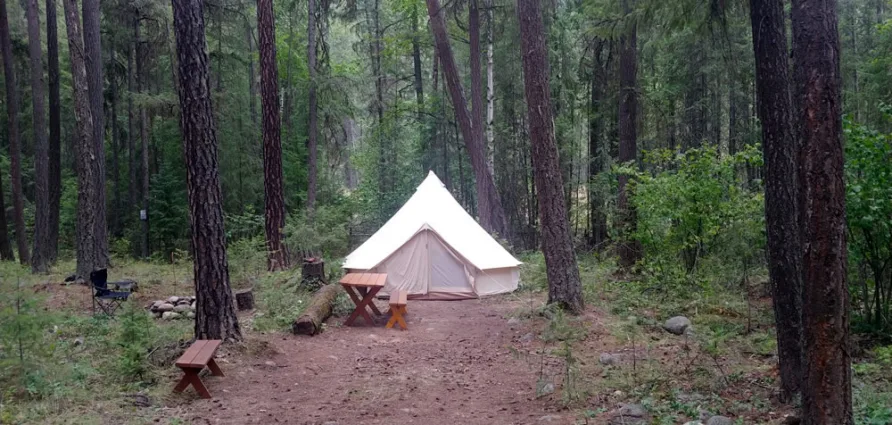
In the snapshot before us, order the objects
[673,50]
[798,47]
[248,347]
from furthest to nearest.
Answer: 1. [673,50]
2. [248,347]
3. [798,47]

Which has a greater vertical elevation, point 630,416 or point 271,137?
point 271,137

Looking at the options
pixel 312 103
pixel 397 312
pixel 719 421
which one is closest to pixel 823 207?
pixel 719 421

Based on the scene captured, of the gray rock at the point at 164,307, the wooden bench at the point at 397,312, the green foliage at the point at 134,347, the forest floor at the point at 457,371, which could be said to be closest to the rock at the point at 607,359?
the forest floor at the point at 457,371

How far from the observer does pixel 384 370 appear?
21.9 feet

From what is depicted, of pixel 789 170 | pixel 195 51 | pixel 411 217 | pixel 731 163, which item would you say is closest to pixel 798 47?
pixel 789 170

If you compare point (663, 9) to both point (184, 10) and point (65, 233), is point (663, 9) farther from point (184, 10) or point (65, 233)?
point (65, 233)

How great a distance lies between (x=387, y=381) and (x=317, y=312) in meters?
2.61

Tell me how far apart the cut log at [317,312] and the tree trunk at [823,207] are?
5926 millimetres

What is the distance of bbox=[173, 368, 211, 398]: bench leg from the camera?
5344 mm

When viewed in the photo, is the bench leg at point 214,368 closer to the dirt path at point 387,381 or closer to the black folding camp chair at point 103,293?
the dirt path at point 387,381

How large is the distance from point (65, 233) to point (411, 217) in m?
18.4

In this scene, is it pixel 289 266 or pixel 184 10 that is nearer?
pixel 184 10

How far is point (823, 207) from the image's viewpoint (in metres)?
3.46

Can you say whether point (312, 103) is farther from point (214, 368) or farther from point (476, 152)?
point (214, 368)
